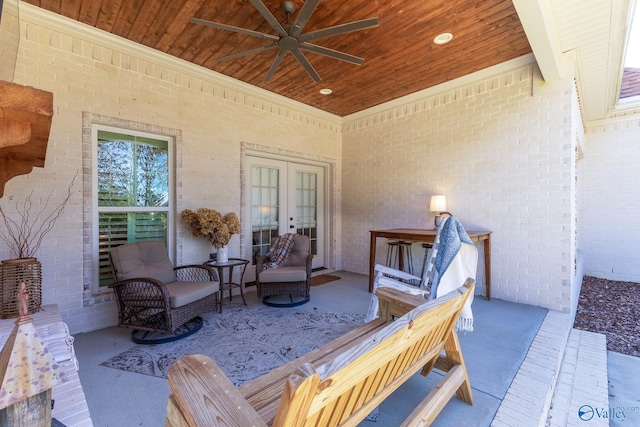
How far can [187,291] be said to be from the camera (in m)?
2.70

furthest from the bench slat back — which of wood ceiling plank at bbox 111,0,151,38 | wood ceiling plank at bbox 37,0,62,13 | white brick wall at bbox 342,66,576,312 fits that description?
wood ceiling plank at bbox 37,0,62,13

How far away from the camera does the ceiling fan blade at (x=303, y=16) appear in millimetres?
2012

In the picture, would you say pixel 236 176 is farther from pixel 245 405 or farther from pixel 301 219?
pixel 245 405

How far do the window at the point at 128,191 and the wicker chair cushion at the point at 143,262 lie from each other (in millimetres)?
487

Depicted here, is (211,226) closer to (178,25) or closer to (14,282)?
(14,282)

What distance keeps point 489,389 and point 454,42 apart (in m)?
3.43

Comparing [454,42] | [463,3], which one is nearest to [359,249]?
[454,42]

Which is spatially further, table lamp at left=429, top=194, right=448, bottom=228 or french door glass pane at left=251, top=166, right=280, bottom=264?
french door glass pane at left=251, top=166, right=280, bottom=264

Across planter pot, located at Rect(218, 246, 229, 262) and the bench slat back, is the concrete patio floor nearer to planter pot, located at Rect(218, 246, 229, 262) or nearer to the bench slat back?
the bench slat back

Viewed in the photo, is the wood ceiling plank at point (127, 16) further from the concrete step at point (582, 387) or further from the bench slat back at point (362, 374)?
the concrete step at point (582, 387)

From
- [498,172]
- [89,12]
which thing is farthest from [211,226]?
[498,172]

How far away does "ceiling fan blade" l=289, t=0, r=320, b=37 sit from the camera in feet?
6.60

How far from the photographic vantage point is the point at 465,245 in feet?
7.08

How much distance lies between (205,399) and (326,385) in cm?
47
